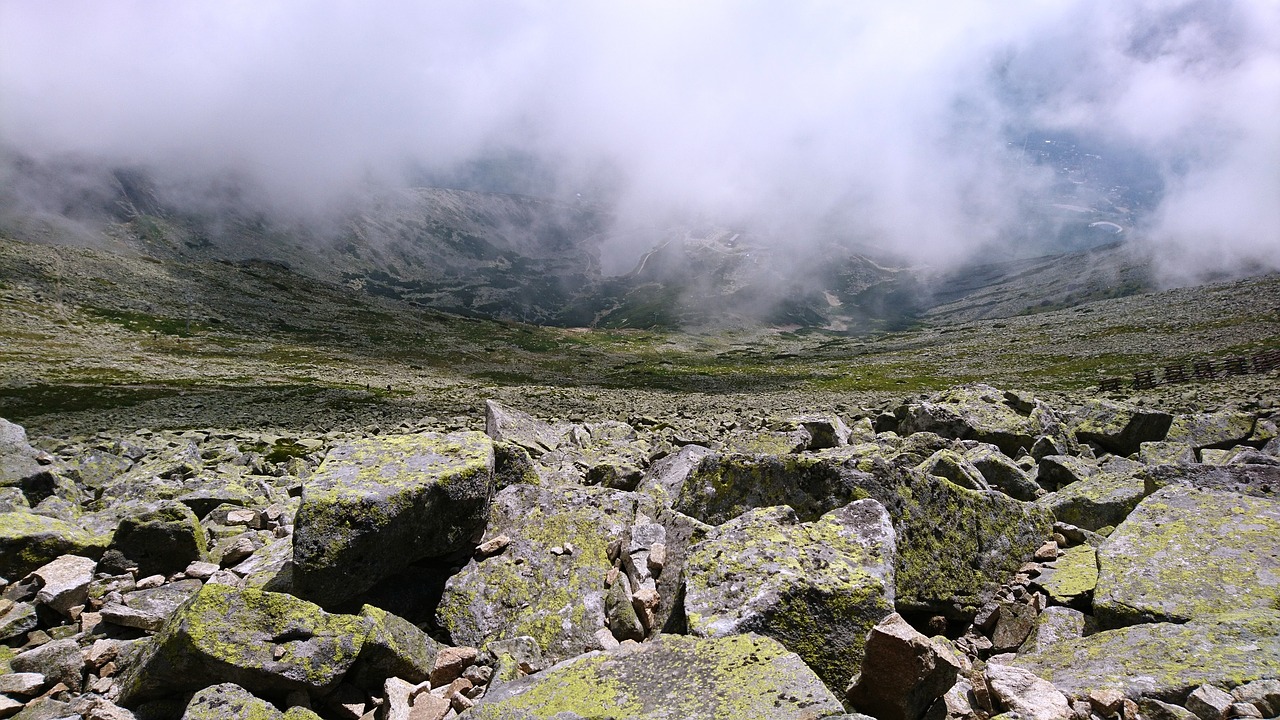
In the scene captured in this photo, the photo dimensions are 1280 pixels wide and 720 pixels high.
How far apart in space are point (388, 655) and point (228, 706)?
54.2 inches

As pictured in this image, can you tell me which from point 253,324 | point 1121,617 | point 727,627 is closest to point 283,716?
point 727,627

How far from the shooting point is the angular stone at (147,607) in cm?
657

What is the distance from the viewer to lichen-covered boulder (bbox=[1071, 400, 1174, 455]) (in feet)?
56.2

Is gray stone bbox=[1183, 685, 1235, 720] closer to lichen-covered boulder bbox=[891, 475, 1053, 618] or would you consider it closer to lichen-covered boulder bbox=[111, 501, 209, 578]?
lichen-covered boulder bbox=[891, 475, 1053, 618]

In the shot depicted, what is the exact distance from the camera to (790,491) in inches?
335

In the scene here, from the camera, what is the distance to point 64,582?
23.9ft

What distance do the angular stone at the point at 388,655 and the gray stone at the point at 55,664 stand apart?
9.86ft

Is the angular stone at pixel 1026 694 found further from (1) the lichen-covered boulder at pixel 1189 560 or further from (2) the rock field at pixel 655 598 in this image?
(1) the lichen-covered boulder at pixel 1189 560

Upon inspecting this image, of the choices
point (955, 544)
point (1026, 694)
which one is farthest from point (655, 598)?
point (955, 544)

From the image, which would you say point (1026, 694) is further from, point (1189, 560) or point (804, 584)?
point (1189, 560)

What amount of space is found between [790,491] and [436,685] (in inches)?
218

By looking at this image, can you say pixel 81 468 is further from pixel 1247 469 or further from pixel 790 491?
pixel 1247 469

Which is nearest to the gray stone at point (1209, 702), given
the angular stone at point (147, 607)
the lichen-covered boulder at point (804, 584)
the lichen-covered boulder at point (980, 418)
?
the lichen-covered boulder at point (804, 584)

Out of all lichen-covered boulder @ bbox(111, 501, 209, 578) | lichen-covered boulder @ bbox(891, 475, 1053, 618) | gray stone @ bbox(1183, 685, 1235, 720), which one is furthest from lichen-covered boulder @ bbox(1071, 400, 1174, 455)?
lichen-covered boulder @ bbox(111, 501, 209, 578)
